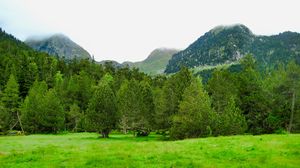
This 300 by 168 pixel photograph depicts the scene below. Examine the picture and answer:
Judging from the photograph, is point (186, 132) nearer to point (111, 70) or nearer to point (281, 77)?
point (281, 77)

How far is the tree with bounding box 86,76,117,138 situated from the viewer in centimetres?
6738

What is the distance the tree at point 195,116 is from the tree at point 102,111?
1563 centimetres

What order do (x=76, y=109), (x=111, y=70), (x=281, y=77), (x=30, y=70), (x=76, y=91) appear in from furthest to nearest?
1. (x=111, y=70)
2. (x=30, y=70)
3. (x=76, y=91)
4. (x=76, y=109)
5. (x=281, y=77)

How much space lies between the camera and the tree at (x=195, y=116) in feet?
183

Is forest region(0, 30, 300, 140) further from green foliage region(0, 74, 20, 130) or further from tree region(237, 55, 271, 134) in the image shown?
green foliage region(0, 74, 20, 130)

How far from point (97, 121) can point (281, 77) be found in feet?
148

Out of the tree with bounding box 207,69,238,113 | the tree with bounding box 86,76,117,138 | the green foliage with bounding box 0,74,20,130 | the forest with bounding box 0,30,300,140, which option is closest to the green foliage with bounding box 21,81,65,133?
the forest with bounding box 0,30,300,140

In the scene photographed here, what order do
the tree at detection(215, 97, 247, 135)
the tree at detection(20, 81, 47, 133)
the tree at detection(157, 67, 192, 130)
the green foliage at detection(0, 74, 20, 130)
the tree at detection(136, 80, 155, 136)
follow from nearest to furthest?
the tree at detection(215, 97, 247, 135) → the tree at detection(157, 67, 192, 130) → the tree at detection(136, 80, 155, 136) → the tree at detection(20, 81, 47, 133) → the green foliage at detection(0, 74, 20, 130)

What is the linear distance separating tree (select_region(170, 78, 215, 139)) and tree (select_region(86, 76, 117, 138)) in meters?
15.6

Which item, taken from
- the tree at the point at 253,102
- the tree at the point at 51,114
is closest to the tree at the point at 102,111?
the tree at the point at 51,114

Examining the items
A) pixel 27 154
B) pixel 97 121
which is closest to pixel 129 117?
pixel 97 121

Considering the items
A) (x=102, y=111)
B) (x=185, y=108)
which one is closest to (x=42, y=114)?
(x=102, y=111)

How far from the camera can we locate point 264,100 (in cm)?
7625

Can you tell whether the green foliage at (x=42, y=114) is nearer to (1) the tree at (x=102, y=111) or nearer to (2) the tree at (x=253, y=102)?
(1) the tree at (x=102, y=111)
